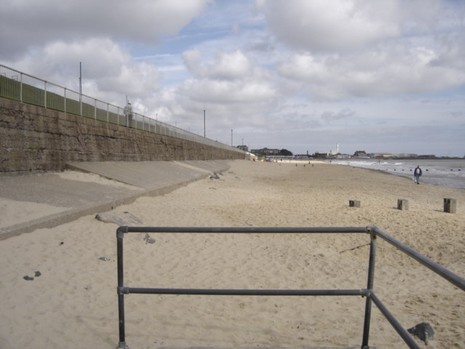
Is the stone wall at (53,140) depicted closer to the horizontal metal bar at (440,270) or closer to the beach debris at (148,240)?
the beach debris at (148,240)

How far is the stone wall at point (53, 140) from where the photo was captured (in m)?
11.4

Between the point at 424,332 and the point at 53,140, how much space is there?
1261 centimetres

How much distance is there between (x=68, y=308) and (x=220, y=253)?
3274 millimetres

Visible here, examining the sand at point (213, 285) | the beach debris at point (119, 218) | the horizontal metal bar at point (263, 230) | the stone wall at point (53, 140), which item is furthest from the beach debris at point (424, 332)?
the stone wall at point (53, 140)

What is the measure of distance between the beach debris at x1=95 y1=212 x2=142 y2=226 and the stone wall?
410 centimetres

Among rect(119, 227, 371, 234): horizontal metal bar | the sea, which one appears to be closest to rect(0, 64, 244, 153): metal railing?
rect(119, 227, 371, 234): horizontal metal bar

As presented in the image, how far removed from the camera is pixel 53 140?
13750mm

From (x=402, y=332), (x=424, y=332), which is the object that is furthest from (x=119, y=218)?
(x=402, y=332)

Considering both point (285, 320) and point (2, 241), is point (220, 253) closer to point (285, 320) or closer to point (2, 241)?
point (285, 320)

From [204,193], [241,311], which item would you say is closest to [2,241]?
[241,311]

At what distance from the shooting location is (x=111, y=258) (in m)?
6.53

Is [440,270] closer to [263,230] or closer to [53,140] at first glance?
[263,230]

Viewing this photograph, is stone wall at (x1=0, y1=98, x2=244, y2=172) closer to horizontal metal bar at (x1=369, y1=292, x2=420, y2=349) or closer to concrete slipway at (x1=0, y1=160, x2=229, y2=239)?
concrete slipway at (x1=0, y1=160, x2=229, y2=239)

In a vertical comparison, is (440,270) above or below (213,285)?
above
